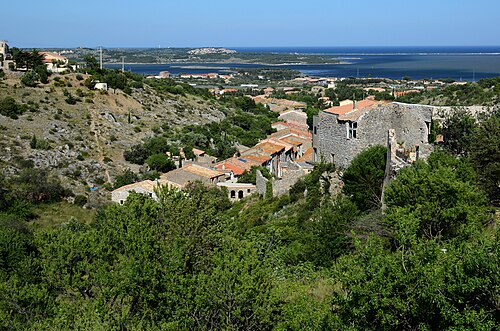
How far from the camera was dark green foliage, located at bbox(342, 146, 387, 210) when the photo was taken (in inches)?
819

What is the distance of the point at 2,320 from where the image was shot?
12.4m

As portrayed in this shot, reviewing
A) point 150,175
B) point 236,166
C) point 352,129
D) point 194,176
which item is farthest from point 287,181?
point 150,175

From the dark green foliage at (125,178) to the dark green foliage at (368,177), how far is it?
27.3 m

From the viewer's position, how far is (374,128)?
2280cm

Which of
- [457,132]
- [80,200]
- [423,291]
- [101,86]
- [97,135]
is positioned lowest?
[80,200]

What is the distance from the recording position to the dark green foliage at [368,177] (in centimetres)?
2080

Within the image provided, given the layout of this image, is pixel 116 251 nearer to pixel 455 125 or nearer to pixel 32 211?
pixel 455 125

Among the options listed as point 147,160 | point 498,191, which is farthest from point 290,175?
point 147,160

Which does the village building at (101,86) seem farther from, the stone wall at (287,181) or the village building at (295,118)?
the stone wall at (287,181)

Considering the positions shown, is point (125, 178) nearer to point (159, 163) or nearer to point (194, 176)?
point (159, 163)

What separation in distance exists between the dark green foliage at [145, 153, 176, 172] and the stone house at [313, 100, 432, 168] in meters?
28.4

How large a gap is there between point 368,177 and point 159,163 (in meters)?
32.6

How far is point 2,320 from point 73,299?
7.34 ft

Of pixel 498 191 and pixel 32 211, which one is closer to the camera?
pixel 498 191
